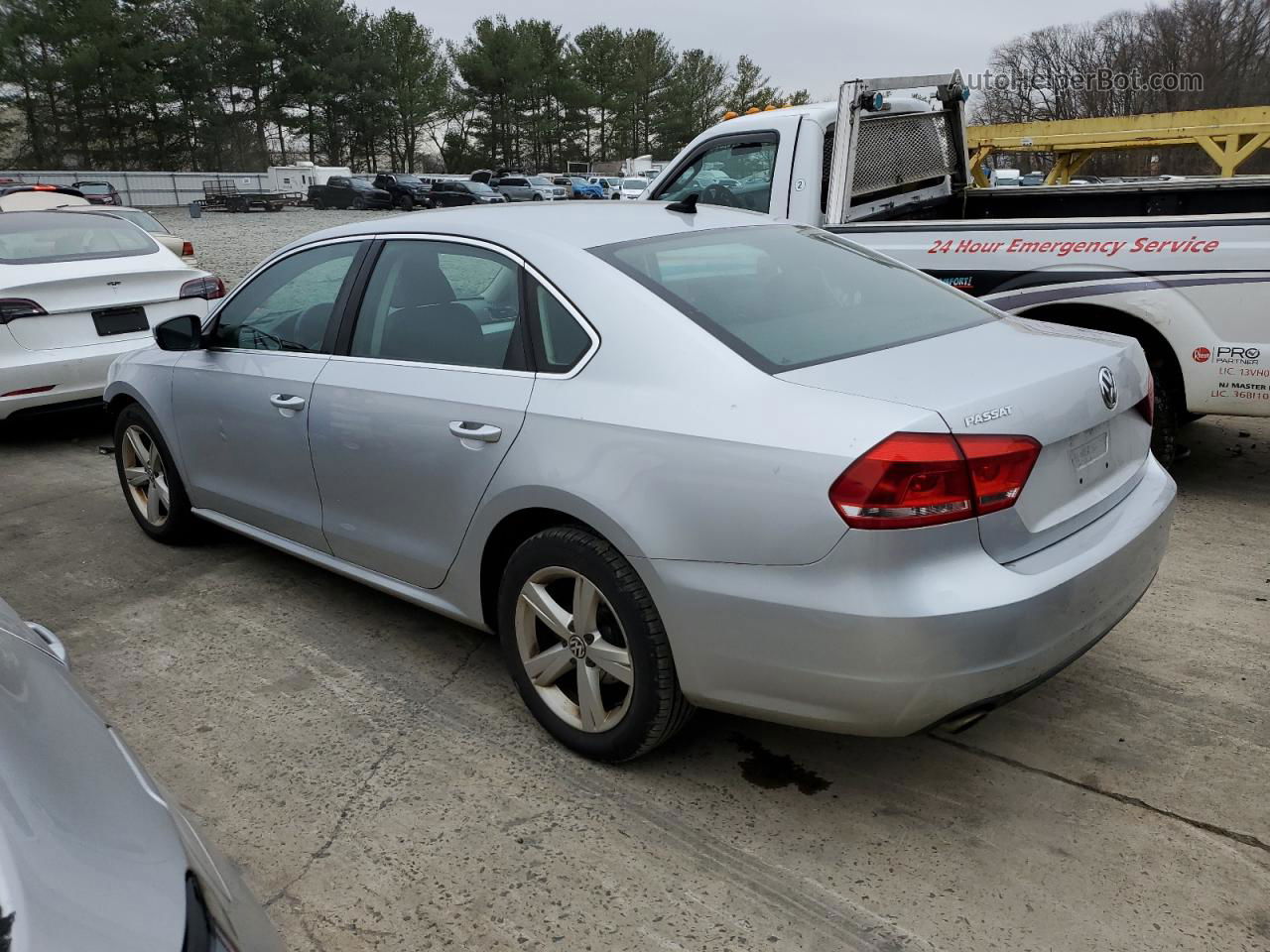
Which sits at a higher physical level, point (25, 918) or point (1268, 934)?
point (25, 918)

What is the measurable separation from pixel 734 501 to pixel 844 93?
4265 mm

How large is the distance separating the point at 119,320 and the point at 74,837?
6.42m

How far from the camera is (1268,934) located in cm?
228

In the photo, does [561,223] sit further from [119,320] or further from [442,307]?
[119,320]

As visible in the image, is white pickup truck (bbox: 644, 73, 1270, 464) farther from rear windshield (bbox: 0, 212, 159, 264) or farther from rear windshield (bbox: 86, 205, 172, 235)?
rear windshield (bbox: 86, 205, 172, 235)

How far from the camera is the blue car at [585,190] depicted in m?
47.2

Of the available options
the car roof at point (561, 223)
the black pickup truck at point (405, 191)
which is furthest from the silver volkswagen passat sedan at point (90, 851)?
the black pickup truck at point (405, 191)

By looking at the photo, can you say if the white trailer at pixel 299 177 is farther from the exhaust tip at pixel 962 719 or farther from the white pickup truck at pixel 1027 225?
the exhaust tip at pixel 962 719

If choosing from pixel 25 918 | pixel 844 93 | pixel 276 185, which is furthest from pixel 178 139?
pixel 25 918

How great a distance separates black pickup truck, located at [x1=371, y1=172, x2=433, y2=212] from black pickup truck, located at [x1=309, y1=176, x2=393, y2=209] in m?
0.39

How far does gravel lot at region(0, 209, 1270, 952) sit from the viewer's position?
2.39m

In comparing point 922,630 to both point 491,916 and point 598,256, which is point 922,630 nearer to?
point 491,916

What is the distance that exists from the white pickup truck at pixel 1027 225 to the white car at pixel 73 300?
11.7ft

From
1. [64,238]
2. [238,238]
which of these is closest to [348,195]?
[238,238]
